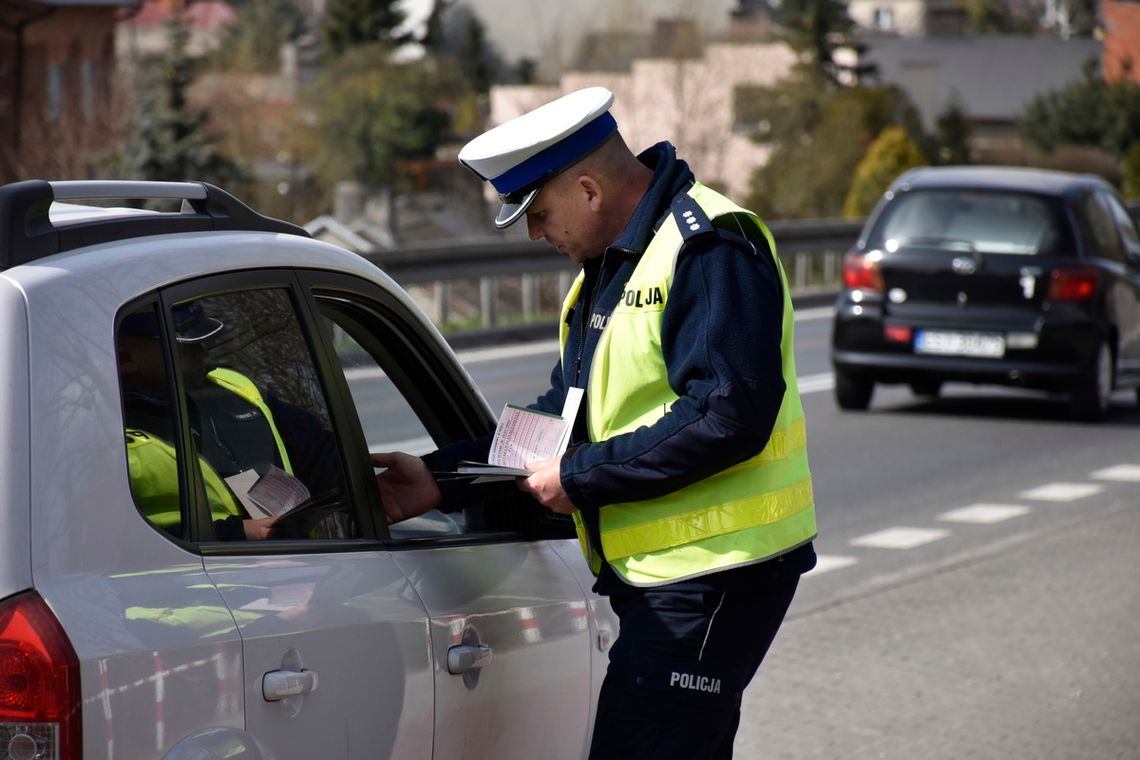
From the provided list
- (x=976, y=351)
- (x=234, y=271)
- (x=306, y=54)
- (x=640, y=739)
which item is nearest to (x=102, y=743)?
(x=234, y=271)

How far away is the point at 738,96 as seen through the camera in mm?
70125

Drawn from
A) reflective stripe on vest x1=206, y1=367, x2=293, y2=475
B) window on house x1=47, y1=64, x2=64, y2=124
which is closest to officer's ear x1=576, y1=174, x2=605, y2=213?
reflective stripe on vest x1=206, y1=367, x2=293, y2=475

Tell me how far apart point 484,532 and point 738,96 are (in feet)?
222

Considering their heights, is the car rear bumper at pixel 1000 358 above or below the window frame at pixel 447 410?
below

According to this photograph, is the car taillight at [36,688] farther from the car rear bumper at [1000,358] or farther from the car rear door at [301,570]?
the car rear bumper at [1000,358]

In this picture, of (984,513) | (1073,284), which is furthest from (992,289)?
(984,513)

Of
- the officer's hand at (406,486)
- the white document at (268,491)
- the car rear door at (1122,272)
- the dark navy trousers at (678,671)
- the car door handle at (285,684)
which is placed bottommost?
the car rear door at (1122,272)

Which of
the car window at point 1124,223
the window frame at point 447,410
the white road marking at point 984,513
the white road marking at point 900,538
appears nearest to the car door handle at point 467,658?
the window frame at point 447,410

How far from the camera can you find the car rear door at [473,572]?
324cm

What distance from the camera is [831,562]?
880 cm

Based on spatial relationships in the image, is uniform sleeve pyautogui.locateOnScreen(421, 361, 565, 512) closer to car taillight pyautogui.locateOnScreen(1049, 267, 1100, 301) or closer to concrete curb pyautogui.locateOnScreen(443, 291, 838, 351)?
car taillight pyautogui.locateOnScreen(1049, 267, 1100, 301)

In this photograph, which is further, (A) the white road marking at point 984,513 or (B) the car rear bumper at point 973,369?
(B) the car rear bumper at point 973,369

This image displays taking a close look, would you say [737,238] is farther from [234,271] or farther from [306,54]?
[306,54]

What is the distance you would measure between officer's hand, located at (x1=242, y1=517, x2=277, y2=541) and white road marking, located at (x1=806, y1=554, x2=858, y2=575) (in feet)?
19.0
